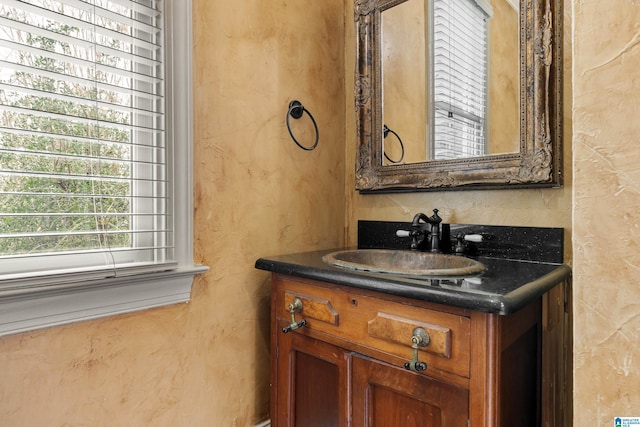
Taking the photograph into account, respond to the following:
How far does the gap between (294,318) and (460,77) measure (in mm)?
1055

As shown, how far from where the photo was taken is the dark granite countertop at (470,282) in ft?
2.58

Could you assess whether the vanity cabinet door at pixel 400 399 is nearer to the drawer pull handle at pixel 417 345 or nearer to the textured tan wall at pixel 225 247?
the drawer pull handle at pixel 417 345

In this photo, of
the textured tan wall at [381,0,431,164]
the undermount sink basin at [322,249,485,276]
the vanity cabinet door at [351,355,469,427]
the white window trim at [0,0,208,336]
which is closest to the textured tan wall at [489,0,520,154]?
the textured tan wall at [381,0,431,164]

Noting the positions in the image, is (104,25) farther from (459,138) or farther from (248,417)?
(248,417)

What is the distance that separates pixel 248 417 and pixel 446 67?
1514 mm

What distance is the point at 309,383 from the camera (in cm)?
119

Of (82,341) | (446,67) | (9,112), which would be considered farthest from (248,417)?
(446,67)

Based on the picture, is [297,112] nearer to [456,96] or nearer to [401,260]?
[456,96]

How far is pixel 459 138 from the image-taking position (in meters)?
1.40

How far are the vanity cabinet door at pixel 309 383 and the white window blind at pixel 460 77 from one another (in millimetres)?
851

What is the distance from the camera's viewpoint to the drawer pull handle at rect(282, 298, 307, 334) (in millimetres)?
1162

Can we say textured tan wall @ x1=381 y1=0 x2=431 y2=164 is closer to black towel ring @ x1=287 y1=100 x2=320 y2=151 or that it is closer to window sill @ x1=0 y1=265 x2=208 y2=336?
black towel ring @ x1=287 y1=100 x2=320 y2=151

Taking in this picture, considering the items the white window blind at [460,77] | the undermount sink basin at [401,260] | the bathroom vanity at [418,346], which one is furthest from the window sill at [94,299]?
the white window blind at [460,77]

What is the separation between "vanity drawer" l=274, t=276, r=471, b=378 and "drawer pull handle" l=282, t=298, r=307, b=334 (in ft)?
0.03
